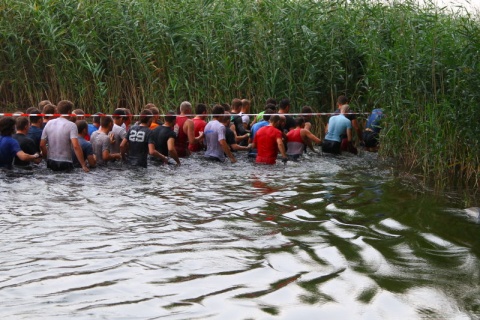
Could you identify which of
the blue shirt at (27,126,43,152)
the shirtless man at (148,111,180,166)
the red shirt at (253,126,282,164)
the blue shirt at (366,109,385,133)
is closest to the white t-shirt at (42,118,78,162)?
the blue shirt at (27,126,43,152)

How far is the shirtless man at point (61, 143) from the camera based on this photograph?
48.8 feet

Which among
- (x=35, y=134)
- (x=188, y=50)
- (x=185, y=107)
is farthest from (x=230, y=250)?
(x=188, y=50)

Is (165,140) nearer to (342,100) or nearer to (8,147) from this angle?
(8,147)

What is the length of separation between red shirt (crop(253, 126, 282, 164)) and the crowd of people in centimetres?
2

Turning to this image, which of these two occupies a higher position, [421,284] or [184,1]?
[184,1]

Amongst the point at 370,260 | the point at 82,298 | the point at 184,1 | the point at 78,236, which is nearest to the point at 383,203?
the point at 370,260

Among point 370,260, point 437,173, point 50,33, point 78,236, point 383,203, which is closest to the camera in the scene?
point 370,260

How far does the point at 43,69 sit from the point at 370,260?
14307mm

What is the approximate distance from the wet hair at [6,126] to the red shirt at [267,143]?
16.1ft

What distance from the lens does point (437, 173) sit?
14562mm

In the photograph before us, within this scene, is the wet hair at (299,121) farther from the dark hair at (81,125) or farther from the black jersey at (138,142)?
the dark hair at (81,125)

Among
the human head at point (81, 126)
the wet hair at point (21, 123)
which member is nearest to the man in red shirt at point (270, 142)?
the human head at point (81, 126)

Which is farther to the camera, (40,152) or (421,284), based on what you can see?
(40,152)

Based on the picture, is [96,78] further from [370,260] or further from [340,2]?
[370,260]
